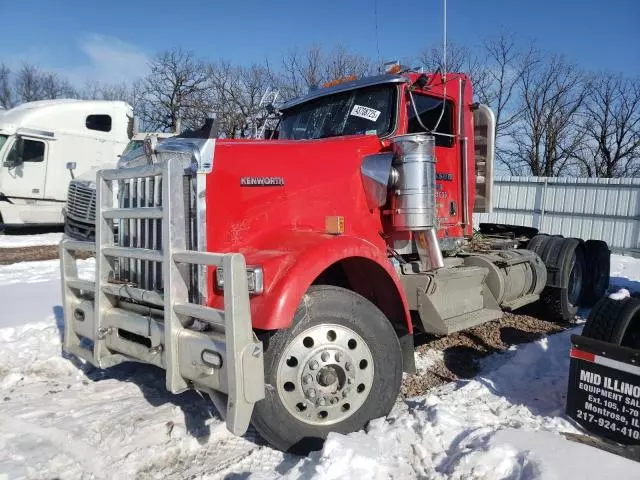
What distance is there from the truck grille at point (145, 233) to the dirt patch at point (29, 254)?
21.8ft

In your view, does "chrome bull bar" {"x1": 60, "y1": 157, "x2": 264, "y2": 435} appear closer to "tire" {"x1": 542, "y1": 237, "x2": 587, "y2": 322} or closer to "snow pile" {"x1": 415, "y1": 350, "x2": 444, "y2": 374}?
"snow pile" {"x1": 415, "y1": 350, "x2": 444, "y2": 374}

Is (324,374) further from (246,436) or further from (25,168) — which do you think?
(25,168)

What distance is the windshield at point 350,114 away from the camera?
442 centimetres

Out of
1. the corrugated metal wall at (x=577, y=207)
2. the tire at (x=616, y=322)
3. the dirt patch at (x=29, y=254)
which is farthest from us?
the corrugated metal wall at (x=577, y=207)

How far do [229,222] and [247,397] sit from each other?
111cm

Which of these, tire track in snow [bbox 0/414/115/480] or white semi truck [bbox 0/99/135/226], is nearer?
tire track in snow [bbox 0/414/115/480]

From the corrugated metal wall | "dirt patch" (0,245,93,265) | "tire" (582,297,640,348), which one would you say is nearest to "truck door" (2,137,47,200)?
"dirt patch" (0,245,93,265)

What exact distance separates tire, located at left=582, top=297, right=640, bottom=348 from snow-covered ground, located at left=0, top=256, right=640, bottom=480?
2.01 feet

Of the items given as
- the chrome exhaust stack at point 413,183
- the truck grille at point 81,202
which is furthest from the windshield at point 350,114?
the truck grille at point 81,202

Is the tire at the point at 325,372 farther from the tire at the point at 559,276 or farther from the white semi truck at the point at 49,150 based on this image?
the white semi truck at the point at 49,150

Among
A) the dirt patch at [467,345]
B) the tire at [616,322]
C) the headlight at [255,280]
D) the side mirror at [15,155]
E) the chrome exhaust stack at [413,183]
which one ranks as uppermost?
the side mirror at [15,155]

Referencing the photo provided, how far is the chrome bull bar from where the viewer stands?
268cm

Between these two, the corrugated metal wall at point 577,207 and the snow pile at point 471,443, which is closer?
the snow pile at point 471,443

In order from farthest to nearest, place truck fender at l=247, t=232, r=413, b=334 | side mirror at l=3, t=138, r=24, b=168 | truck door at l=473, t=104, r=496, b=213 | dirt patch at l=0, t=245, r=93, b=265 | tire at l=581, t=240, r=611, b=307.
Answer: side mirror at l=3, t=138, r=24, b=168
dirt patch at l=0, t=245, r=93, b=265
tire at l=581, t=240, r=611, b=307
truck door at l=473, t=104, r=496, b=213
truck fender at l=247, t=232, r=413, b=334
